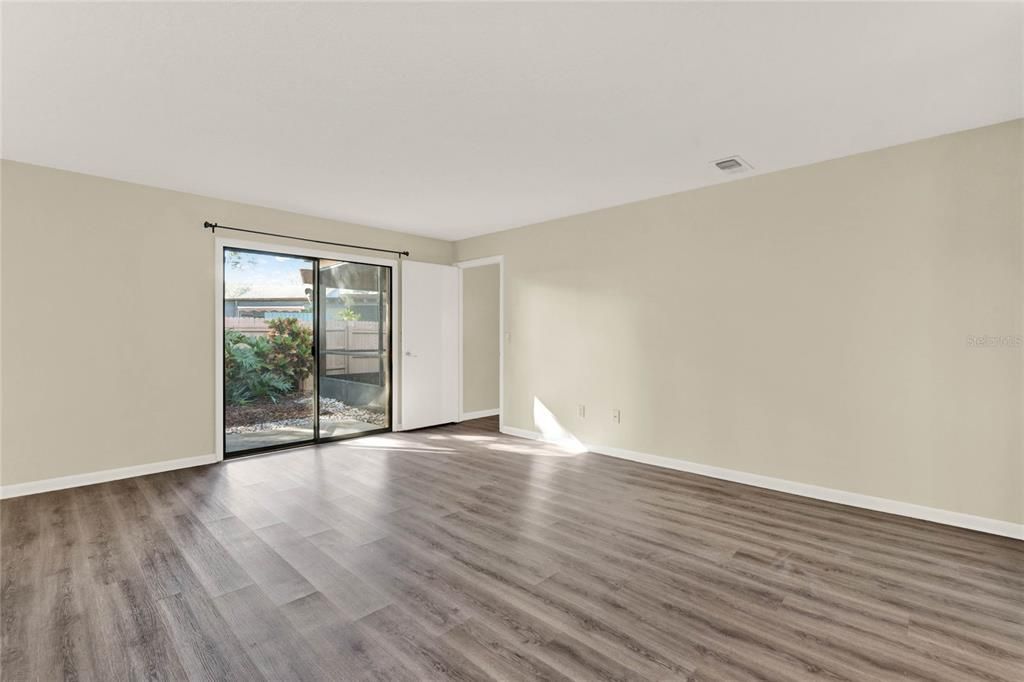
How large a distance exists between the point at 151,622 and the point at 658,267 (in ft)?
14.3

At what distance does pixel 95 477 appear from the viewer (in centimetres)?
398

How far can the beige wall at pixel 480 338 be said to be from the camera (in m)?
6.95

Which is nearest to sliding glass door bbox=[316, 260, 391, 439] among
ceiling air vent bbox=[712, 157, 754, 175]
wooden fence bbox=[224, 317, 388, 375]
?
wooden fence bbox=[224, 317, 388, 375]

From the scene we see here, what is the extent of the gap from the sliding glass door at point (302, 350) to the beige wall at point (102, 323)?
287mm

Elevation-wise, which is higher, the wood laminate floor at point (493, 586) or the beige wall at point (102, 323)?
the beige wall at point (102, 323)

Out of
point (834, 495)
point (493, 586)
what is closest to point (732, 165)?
point (834, 495)

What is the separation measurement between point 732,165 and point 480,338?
4331 mm

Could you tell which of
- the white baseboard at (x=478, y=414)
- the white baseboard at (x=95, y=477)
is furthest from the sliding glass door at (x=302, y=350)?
the white baseboard at (x=478, y=414)

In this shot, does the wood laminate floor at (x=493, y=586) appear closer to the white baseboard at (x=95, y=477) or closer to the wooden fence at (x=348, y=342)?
the white baseboard at (x=95, y=477)

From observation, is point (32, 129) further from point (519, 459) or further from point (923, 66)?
point (923, 66)

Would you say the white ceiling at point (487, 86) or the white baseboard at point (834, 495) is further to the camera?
the white baseboard at point (834, 495)

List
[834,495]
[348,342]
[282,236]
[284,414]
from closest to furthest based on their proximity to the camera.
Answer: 1. [834,495]
2. [282,236]
3. [284,414]
4. [348,342]

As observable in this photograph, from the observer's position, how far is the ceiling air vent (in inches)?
142

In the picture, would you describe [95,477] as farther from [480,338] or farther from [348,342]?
[480,338]
